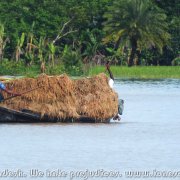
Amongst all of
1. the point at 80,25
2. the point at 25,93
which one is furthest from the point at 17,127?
the point at 80,25

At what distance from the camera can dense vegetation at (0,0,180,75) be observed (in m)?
83.9

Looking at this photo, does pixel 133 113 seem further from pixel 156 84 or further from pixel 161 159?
pixel 156 84

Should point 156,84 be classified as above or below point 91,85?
below

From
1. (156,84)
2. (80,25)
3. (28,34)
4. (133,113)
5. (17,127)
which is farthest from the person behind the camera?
(80,25)

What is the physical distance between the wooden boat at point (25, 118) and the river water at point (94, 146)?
0.18 meters

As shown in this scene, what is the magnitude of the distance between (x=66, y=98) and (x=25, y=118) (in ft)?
4.45

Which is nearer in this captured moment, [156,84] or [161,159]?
[161,159]

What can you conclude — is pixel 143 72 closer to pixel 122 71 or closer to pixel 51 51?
pixel 122 71

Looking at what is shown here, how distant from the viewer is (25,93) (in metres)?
32.1

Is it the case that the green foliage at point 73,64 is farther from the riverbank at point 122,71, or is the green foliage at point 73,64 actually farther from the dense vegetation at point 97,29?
the dense vegetation at point 97,29

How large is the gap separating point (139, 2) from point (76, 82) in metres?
51.9

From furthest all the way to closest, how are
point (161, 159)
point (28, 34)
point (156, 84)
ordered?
point (28, 34)
point (156, 84)
point (161, 159)

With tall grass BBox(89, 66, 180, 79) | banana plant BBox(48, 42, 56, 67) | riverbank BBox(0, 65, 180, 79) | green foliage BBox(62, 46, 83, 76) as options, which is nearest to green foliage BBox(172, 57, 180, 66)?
riverbank BBox(0, 65, 180, 79)

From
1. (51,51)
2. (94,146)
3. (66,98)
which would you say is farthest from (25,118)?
(51,51)
